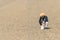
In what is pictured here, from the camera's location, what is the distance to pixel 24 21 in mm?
16625

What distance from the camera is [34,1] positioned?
24.1 meters

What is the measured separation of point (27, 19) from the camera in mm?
17203

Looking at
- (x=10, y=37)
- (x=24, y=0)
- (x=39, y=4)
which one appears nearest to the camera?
(x=10, y=37)

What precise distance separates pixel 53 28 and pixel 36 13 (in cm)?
521

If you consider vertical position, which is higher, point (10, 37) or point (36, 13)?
point (36, 13)

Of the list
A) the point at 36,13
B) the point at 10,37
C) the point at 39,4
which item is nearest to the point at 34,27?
the point at 10,37

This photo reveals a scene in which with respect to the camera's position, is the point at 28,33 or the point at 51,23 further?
the point at 51,23

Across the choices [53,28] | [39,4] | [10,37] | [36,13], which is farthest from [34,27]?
[39,4]

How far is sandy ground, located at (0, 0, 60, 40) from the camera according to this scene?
13241mm

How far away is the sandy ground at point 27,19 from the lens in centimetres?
1324

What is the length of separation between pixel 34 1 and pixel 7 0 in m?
2.96

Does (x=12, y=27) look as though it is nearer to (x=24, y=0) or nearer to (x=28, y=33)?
(x=28, y=33)

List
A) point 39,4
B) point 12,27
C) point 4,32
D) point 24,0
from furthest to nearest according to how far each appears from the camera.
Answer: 1. point 24,0
2. point 39,4
3. point 12,27
4. point 4,32

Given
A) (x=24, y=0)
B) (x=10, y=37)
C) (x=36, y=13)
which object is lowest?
(x=10, y=37)
